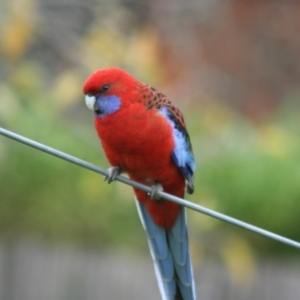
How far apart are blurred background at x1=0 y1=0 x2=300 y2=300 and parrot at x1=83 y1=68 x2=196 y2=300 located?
64.8 inches

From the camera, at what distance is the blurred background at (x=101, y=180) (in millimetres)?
5742

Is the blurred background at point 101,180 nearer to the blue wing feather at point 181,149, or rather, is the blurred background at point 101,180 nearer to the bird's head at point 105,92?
the blue wing feather at point 181,149

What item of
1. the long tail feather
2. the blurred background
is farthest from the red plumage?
the blurred background

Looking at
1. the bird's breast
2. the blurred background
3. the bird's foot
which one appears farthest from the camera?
the blurred background

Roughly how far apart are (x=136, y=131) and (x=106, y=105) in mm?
190

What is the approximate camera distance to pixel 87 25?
6551 millimetres

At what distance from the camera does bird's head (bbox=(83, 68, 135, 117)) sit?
3.47m

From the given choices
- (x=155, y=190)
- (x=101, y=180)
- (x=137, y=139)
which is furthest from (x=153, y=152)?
(x=101, y=180)

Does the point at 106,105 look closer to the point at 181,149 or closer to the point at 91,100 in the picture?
the point at 91,100

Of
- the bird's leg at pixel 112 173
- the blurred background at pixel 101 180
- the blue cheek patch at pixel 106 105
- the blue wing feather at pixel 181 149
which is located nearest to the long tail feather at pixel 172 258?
the blue wing feather at pixel 181 149

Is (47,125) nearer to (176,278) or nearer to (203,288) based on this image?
(203,288)

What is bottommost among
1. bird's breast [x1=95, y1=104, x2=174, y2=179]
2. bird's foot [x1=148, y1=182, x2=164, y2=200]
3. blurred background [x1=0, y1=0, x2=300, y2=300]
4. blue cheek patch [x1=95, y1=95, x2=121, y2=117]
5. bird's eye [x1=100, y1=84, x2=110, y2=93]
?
bird's foot [x1=148, y1=182, x2=164, y2=200]

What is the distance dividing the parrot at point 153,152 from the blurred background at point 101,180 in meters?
1.65

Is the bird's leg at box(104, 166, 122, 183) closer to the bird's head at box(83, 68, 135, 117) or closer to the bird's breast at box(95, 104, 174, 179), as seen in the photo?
the bird's breast at box(95, 104, 174, 179)
